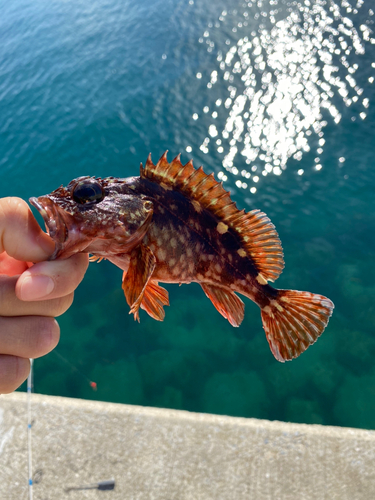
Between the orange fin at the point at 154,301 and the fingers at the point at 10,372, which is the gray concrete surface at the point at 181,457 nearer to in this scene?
the fingers at the point at 10,372

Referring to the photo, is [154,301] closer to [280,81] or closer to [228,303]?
[228,303]

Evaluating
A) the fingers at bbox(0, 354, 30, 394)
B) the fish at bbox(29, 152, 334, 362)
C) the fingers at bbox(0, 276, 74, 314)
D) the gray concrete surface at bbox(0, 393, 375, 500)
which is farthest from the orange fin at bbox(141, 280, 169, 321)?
the gray concrete surface at bbox(0, 393, 375, 500)

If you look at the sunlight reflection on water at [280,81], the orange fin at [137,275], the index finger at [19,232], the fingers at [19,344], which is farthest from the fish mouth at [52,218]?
the sunlight reflection on water at [280,81]

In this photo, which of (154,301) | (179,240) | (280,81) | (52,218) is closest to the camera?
(52,218)

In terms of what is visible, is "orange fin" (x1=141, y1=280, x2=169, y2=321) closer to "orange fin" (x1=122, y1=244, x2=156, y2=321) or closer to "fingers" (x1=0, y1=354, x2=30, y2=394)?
"orange fin" (x1=122, y1=244, x2=156, y2=321)

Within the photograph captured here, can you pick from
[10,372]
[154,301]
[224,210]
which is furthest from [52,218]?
[10,372]
